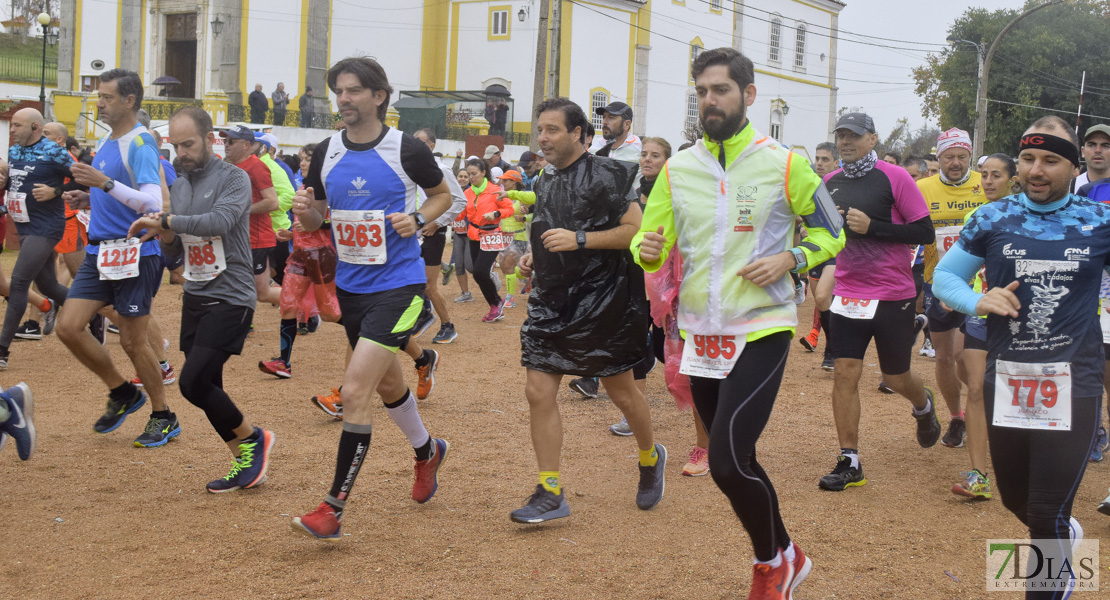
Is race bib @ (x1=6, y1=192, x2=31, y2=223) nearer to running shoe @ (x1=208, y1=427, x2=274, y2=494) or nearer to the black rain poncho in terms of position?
running shoe @ (x1=208, y1=427, x2=274, y2=494)

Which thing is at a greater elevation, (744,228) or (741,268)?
(744,228)

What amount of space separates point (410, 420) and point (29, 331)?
7.18 meters

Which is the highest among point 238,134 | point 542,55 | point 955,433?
point 542,55

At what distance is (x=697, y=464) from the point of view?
6246 millimetres

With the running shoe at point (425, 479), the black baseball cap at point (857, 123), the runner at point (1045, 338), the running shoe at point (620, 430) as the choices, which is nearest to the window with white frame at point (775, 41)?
the running shoe at point (620, 430)

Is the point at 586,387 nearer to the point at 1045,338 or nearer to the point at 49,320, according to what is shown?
the point at 1045,338

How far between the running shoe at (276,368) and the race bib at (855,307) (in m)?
5.16

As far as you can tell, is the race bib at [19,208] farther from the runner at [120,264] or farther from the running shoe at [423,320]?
the running shoe at [423,320]

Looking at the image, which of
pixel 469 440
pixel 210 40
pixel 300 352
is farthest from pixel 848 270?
pixel 210 40

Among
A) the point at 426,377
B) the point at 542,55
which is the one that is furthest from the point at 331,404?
the point at 542,55

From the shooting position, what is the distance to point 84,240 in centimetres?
1116

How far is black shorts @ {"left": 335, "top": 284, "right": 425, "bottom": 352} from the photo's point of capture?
488cm

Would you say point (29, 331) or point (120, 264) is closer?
point (120, 264)

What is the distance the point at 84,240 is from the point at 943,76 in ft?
152
